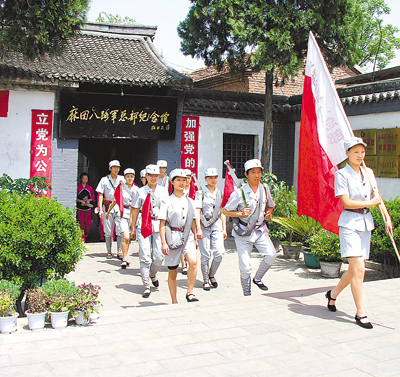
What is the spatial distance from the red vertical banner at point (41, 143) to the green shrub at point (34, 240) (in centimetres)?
Result: 651

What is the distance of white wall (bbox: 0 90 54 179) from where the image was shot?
1188 cm

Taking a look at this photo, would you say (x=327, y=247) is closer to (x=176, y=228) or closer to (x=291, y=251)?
(x=291, y=251)

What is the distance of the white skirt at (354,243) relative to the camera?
4.93 metres

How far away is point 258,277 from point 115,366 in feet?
10.7

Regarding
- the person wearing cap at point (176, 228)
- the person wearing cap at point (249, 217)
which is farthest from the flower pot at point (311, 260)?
the person wearing cap at point (176, 228)

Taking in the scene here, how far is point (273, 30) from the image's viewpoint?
11797 mm

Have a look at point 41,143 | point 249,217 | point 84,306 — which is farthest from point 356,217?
point 41,143

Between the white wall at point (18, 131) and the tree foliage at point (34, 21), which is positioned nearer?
the tree foliage at point (34, 21)

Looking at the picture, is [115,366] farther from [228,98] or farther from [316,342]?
[228,98]

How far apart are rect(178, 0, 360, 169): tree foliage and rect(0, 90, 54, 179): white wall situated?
4.21 m

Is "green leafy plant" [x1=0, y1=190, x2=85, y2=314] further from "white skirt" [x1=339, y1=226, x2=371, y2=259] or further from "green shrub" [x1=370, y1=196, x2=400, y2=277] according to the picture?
"green shrub" [x1=370, y1=196, x2=400, y2=277]

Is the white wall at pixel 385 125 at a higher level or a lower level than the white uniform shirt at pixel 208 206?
higher

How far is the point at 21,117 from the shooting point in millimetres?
11984

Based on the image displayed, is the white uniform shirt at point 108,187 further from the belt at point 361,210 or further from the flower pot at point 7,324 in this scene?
the belt at point 361,210
